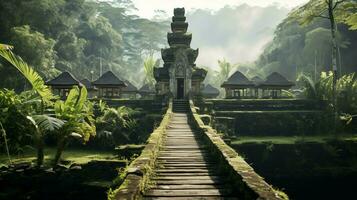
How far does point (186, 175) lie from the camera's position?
7.97m

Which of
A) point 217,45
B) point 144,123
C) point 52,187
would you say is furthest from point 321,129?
point 217,45

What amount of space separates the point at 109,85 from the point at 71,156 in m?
12.7

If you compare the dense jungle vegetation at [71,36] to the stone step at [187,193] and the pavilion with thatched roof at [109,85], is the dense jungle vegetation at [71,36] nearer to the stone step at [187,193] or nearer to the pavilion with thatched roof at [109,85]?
the pavilion with thatched roof at [109,85]

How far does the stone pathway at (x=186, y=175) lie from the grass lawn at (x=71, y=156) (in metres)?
6.30

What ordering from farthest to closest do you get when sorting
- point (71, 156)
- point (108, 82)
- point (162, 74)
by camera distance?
point (108, 82), point (162, 74), point (71, 156)

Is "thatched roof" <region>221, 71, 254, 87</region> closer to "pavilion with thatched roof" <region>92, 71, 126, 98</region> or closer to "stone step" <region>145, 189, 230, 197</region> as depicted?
"pavilion with thatched roof" <region>92, 71, 126, 98</region>

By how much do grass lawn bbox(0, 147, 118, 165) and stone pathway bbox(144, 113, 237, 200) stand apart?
20.7 feet

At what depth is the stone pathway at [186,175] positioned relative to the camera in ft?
21.6

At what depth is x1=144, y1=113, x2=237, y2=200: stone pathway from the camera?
659 centimetres

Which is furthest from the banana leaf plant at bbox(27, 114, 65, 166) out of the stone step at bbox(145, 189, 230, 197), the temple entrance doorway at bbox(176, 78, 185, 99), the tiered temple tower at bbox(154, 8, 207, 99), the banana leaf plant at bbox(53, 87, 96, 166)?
the temple entrance doorway at bbox(176, 78, 185, 99)

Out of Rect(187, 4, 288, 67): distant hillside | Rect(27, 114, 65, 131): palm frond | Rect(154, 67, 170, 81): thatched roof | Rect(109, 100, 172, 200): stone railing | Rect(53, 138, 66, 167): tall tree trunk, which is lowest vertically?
Rect(53, 138, 66, 167): tall tree trunk

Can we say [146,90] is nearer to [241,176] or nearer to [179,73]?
[179,73]

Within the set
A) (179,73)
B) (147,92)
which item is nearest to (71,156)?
(179,73)

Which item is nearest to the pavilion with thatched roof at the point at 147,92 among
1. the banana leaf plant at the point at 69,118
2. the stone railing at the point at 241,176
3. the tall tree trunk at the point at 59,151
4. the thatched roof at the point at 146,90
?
the thatched roof at the point at 146,90
